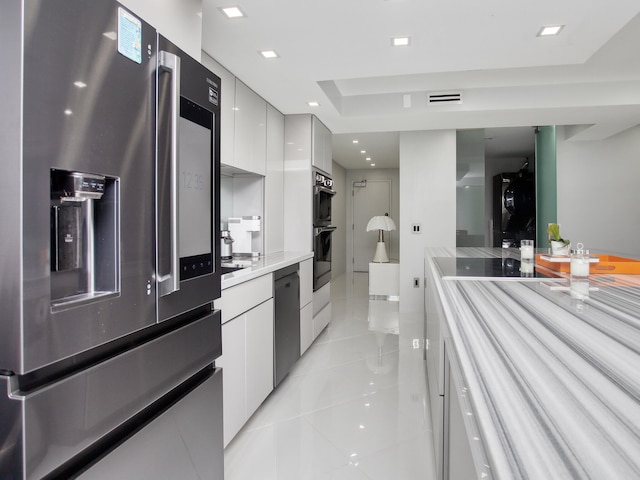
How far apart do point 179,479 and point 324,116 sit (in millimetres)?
A: 3397

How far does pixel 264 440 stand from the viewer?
2074 millimetres

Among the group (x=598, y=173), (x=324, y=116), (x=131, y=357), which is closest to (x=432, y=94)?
(x=324, y=116)

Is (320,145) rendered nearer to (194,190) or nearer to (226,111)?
(226,111)

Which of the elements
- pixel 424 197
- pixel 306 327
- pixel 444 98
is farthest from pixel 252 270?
pixel 424 197

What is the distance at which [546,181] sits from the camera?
5359 mm

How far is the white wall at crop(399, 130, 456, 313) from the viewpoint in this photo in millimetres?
4934

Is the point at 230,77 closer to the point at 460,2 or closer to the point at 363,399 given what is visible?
the point at 460,2

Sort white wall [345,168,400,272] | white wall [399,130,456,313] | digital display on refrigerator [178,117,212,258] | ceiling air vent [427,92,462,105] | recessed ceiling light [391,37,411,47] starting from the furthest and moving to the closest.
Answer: white wall [345,168,400,272] < white wall [399,130,456,313] < ceiling air vent [427,92,462,105] < recessed ceiling light [391,37,411,47] < digital display on refrigerator [178,117,212,258]

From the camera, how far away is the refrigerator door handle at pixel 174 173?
1172 mm

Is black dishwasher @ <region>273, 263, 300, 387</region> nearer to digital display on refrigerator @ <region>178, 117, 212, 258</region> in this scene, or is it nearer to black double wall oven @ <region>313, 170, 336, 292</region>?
black double wall oven @ <region>313, 170, 336, 292</region>

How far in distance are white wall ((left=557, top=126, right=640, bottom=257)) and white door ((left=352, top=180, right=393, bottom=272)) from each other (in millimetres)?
3881

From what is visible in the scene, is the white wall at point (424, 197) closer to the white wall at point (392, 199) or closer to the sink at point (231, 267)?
the sink at point (231, 267)

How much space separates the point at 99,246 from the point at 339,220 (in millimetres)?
7388

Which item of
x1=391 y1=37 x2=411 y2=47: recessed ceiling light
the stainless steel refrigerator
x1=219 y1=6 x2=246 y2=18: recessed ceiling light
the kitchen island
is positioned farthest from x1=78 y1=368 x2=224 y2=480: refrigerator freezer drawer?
x1=391 y1=37 x2=411 y2=47: recessed ceiling light
